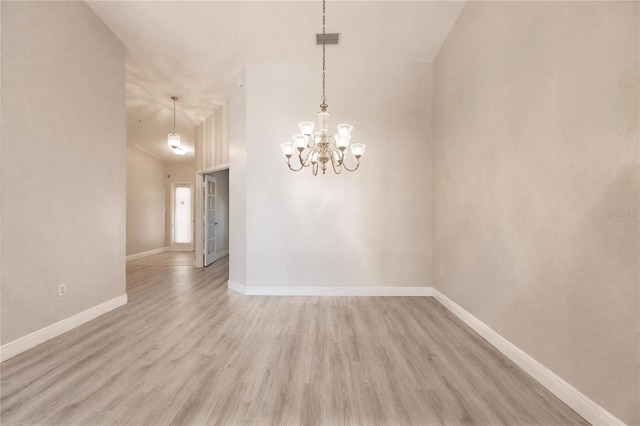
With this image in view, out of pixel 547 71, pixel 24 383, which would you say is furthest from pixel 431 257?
pixel 24 383

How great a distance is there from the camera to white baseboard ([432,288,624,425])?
62.7 inches

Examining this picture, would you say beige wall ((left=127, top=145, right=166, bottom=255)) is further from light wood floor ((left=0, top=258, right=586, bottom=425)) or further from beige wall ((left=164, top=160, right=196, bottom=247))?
light wood floor ((left=0, top=258, right=586, bottom=425))

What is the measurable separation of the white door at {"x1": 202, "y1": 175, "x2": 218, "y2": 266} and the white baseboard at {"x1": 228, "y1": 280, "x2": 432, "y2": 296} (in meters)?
2.86

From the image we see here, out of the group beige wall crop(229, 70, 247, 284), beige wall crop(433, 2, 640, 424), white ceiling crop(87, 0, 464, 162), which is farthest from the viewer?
beige wall crop(229, 70, 247, 284)

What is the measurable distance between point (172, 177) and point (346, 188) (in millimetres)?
7616

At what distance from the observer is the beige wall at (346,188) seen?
4.19 m

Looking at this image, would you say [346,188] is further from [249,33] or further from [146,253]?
[146,253]

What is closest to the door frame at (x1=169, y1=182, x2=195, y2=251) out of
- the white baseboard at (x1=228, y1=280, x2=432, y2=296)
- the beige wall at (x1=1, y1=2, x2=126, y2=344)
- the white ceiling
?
the white ceiling

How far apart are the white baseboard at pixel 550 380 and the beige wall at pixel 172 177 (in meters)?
9.25

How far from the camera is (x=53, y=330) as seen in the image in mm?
2717

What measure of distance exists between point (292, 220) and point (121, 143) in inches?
103

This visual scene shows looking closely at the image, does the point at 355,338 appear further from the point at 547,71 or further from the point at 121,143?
the point at 121,143

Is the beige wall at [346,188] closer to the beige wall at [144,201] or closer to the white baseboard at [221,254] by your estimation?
the white baseboard at [221,254]

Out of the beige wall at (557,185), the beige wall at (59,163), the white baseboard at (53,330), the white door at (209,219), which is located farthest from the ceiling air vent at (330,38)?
the white baseboard at (53,330)
